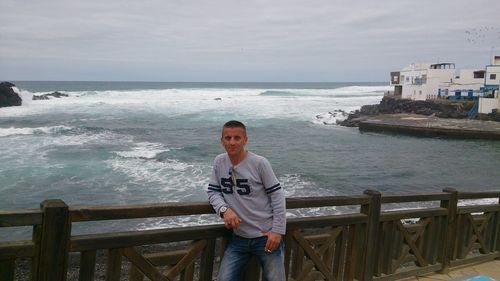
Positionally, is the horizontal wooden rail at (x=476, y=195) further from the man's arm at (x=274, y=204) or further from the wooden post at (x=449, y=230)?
the man's arm at (x=274, y=204)

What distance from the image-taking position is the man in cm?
325

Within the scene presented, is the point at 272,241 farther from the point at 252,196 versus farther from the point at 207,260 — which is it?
the point at 207,260

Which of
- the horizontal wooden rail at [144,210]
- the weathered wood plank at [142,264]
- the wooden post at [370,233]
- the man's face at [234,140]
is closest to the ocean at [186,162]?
the wooden post at [370,233]

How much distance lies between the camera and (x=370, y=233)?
4.37 metres

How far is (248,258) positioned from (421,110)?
170 feet

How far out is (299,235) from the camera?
12.6 ft

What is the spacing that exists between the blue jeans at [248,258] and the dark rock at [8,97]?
63.3 metres

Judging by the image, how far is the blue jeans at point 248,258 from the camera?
338 centimetres

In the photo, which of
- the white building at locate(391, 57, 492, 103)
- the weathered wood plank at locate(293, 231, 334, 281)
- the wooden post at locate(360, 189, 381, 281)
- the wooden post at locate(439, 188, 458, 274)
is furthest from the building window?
the weathered wood plank at locate(293, 231, 334, 281)

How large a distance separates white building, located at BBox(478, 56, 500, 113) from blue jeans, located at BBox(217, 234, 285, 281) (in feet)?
152

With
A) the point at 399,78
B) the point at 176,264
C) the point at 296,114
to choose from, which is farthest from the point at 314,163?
the point at 399,78

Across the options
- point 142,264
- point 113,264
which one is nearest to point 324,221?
point 142,264

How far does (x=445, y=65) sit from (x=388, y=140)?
30.4 m

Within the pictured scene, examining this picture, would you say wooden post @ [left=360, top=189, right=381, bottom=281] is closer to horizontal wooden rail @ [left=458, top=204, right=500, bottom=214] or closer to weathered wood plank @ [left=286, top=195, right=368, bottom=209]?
weathered wood plank @ [left=286, top=195, right=368, bottom=209]
